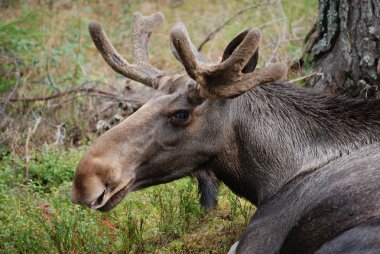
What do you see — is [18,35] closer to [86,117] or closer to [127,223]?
[86,117]

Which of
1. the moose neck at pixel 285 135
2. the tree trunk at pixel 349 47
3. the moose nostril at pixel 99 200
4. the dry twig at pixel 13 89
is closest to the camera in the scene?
the moose nostril at pixel 99 200

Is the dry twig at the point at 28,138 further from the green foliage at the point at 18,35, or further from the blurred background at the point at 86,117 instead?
the green foliage at the point at 18,35

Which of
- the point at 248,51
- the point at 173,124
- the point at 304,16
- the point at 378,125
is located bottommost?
the point at 304,16

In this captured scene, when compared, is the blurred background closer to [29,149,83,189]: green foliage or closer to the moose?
[29,149,83,189]: green foliage

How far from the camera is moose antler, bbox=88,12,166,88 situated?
5566 mm

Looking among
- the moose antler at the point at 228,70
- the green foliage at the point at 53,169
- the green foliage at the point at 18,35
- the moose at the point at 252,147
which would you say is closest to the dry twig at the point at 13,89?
the green foliage at the point at 18,35

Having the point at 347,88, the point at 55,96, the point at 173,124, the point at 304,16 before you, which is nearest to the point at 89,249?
the point at 173,124

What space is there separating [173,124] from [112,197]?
0.66 metres

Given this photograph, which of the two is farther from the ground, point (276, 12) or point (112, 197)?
point (112, 197)

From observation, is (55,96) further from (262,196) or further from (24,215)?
(262,196)

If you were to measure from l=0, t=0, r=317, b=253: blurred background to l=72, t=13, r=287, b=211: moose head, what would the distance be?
2.30 feet

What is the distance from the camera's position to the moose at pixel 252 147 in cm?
477

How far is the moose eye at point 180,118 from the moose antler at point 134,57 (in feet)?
1.57

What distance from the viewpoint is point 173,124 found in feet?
16.8
